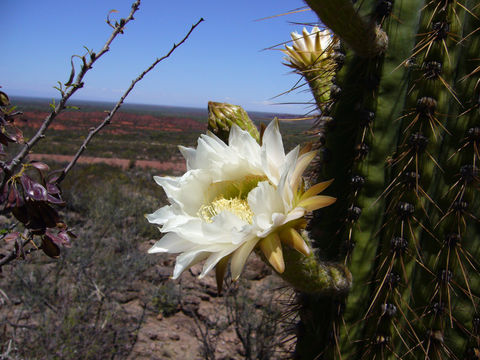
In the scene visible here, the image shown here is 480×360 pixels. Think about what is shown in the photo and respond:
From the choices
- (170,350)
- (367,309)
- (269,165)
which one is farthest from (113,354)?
(269,165)

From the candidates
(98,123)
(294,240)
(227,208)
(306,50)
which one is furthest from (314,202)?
(98,123)

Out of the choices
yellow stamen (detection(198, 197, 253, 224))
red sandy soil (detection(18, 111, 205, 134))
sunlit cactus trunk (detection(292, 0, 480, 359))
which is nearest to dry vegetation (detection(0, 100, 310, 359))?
sunlit cactus trunk (detection(292, 0, 480, 359))

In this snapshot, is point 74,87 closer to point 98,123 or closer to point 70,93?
point 70,93

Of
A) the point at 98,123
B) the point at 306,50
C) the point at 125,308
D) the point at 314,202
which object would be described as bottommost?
the point at 125,308

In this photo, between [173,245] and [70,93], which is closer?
[173,245]

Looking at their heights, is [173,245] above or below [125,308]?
above

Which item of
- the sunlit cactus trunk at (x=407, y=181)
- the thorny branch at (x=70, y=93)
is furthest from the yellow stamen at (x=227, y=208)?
the thorny branch at (x=70, y=93)

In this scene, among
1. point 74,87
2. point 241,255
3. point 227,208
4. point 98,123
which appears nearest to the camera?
point 241,255

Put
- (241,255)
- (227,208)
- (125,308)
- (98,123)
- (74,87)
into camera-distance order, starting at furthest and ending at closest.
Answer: (98,123)
(125,308)
(74,87)
(227,208)
(241,255)

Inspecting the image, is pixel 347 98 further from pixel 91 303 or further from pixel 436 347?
pixel 91 303
